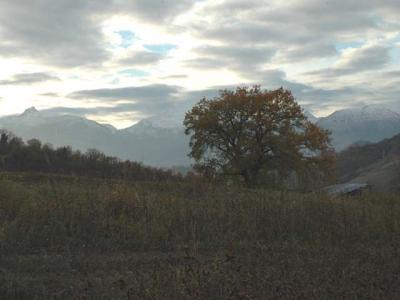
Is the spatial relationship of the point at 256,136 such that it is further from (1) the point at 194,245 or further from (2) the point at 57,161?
(1) the point at 194,245

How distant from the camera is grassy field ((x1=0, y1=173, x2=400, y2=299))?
6402 millimetres

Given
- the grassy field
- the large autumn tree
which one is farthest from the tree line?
the grassy field

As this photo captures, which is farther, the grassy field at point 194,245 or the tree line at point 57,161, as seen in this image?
the tree line at point 57,161

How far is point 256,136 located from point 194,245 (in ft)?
132

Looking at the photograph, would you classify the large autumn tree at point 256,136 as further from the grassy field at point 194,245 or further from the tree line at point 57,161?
the grassy field at point 194,245

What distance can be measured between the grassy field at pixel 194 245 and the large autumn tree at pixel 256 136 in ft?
107

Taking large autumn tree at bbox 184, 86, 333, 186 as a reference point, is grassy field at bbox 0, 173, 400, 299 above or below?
below

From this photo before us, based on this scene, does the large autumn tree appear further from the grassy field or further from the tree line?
the grassy field

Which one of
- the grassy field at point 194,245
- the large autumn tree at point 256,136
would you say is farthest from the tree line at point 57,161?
the grassy field at point 194,245

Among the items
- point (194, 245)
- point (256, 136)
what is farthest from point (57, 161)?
point (194, 245)

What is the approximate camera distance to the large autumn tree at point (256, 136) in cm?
4856

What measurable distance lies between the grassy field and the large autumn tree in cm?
3274

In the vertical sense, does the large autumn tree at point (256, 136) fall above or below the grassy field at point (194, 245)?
above

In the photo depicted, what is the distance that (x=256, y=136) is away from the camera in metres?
49.5
